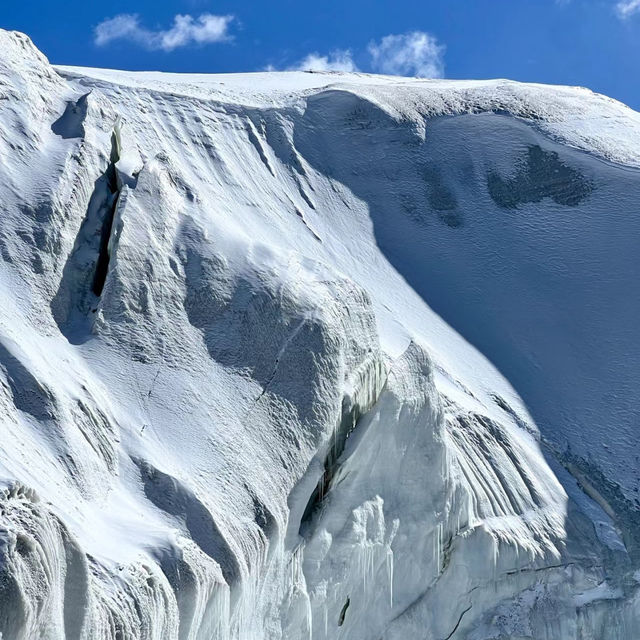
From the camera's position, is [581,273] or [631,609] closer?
[631,609]

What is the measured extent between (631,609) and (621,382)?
5229 mm

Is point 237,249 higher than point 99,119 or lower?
lower

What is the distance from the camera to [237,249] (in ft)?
65.9

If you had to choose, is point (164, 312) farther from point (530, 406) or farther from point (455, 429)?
point (530, 406)

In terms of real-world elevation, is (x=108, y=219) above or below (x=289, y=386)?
above

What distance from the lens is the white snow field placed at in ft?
51.2

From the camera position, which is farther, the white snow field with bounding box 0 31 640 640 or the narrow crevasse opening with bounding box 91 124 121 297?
the narrow crevasse opening with bounding box 91 124 121 297

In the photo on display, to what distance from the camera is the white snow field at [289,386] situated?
15.6 meters

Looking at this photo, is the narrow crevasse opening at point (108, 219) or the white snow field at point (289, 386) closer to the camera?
the white snow field at point (289, 386)

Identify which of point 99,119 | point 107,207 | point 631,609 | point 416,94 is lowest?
point 631,609

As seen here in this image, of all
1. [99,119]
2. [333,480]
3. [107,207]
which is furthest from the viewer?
[99,119]

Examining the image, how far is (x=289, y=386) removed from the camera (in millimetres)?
18359

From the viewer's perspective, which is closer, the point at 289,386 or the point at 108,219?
the point at 289,386

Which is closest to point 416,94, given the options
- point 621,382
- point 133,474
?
point 621,382
